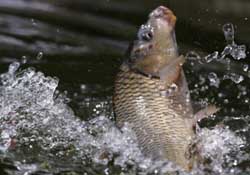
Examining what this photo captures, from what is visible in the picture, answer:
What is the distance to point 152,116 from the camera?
3.17 m

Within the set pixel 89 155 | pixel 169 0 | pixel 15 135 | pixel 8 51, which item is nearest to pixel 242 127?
pixel 89 155

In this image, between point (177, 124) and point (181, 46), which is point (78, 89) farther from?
point (177, 124)

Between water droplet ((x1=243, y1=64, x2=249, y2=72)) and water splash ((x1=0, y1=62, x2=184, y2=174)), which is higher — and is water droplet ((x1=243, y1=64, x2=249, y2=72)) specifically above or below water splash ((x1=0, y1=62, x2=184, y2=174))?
above

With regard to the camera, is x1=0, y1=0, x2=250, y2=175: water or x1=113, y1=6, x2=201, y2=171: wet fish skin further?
x1=0, y1=0, x2=250, y2=175: water

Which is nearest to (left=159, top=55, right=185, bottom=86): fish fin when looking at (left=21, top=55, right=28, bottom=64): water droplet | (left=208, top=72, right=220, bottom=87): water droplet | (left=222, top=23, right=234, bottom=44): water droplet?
(left=208, top=72, right=220, bottom=87): water droplet

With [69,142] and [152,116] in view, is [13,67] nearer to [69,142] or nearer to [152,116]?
[69,142]

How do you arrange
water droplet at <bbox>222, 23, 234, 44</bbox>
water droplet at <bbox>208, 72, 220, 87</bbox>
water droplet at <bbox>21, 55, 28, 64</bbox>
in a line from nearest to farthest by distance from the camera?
→ water droplet at <bbox>208, 72, 220, 87</bbox>, water droplet at <bbox>21, 55, 28, 64</bbox>, water droplet at <bbox>222, 23, 234, 44</bbox>

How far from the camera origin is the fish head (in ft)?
10.5

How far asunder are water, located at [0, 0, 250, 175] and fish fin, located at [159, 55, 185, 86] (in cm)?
24

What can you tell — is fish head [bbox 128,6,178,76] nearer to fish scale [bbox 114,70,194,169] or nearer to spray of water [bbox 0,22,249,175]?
fish scale [bbox 114,70,194,169]

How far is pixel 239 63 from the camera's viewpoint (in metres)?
4.99

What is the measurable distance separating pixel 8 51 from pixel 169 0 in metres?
1.43

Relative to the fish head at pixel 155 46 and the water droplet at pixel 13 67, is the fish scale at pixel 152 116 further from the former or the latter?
the water droplet at pixel 13 67

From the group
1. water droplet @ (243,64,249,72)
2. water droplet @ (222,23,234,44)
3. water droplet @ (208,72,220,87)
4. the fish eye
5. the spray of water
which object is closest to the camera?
the fish eye
